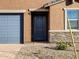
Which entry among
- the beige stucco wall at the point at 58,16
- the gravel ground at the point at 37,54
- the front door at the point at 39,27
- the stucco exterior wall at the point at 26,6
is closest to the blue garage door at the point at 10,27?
the stucco exterior wall at the point at 26,6

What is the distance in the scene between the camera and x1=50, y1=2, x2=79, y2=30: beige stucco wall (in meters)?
26.6

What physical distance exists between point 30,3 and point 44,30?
286 cm

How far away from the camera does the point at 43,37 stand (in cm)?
2855

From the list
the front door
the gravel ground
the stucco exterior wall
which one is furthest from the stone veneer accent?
the gravel ground

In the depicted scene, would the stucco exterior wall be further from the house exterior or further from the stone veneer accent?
the stone veneer accent

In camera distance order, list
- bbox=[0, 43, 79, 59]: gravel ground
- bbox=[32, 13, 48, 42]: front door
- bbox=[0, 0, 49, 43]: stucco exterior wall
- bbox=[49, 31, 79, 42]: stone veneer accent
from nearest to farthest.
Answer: bbox=[0, 43, 79, 59]: gravel ground, bbox=[49, 31, 79, 42]: stone veneer accent, bbox=[0, 0, 49, 43]: stucco exterior wall, bbox=[32, 13, 48, 42]: front door

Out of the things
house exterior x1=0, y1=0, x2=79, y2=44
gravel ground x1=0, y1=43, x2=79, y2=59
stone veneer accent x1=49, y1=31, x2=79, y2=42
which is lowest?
gravel ground x1=0, y1=43, x2=79, y2=59

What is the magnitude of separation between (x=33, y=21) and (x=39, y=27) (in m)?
0.77

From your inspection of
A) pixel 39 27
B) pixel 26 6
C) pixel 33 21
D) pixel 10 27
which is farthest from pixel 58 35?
pixel 10 27

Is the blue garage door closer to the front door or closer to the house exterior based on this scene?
the house exterior

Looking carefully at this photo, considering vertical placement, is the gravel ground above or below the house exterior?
below

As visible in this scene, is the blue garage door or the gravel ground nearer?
the gravel ground

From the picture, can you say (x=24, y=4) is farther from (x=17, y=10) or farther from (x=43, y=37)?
(x=43, y=37)

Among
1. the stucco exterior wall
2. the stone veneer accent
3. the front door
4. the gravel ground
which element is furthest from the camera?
the front door
